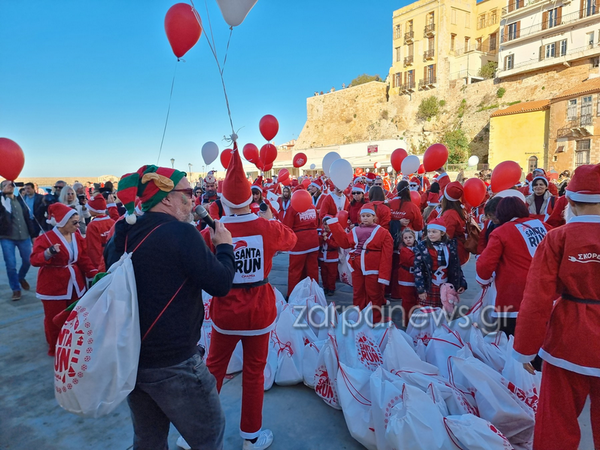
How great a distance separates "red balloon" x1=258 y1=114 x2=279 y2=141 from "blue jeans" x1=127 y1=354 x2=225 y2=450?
6.94m

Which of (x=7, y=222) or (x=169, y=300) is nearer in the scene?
(x=169, y=300)

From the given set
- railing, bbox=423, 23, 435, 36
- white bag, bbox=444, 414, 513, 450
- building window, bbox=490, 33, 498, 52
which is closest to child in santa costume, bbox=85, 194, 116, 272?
white bag, bbox=444, 414, 513, 450

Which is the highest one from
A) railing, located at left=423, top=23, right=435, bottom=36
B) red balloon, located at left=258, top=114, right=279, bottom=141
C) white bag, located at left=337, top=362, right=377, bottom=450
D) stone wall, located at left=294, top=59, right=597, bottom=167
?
railing, located at left=423, top=23, right=435, bottom=36

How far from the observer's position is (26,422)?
2.82 meters

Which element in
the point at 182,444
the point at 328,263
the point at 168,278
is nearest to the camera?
the point at 168,278

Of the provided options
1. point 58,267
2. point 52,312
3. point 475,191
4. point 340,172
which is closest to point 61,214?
point 58,267

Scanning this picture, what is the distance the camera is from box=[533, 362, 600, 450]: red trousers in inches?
74.7

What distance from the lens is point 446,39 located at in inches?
1571

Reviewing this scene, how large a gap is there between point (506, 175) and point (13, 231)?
7.91 m

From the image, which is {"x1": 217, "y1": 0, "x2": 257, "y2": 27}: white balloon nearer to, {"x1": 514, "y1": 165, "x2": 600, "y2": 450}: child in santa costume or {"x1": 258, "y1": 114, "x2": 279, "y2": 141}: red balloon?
{"x1": 514, "y1": 165, "x2": 600, "y2": 450}: child in santa costume

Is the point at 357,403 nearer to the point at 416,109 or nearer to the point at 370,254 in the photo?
the point at 370,254

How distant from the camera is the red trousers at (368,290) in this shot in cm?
447

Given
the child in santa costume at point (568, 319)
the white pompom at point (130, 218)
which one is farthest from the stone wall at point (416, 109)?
the white pompom at point (130, 218)

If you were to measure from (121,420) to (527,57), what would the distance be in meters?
39.6
